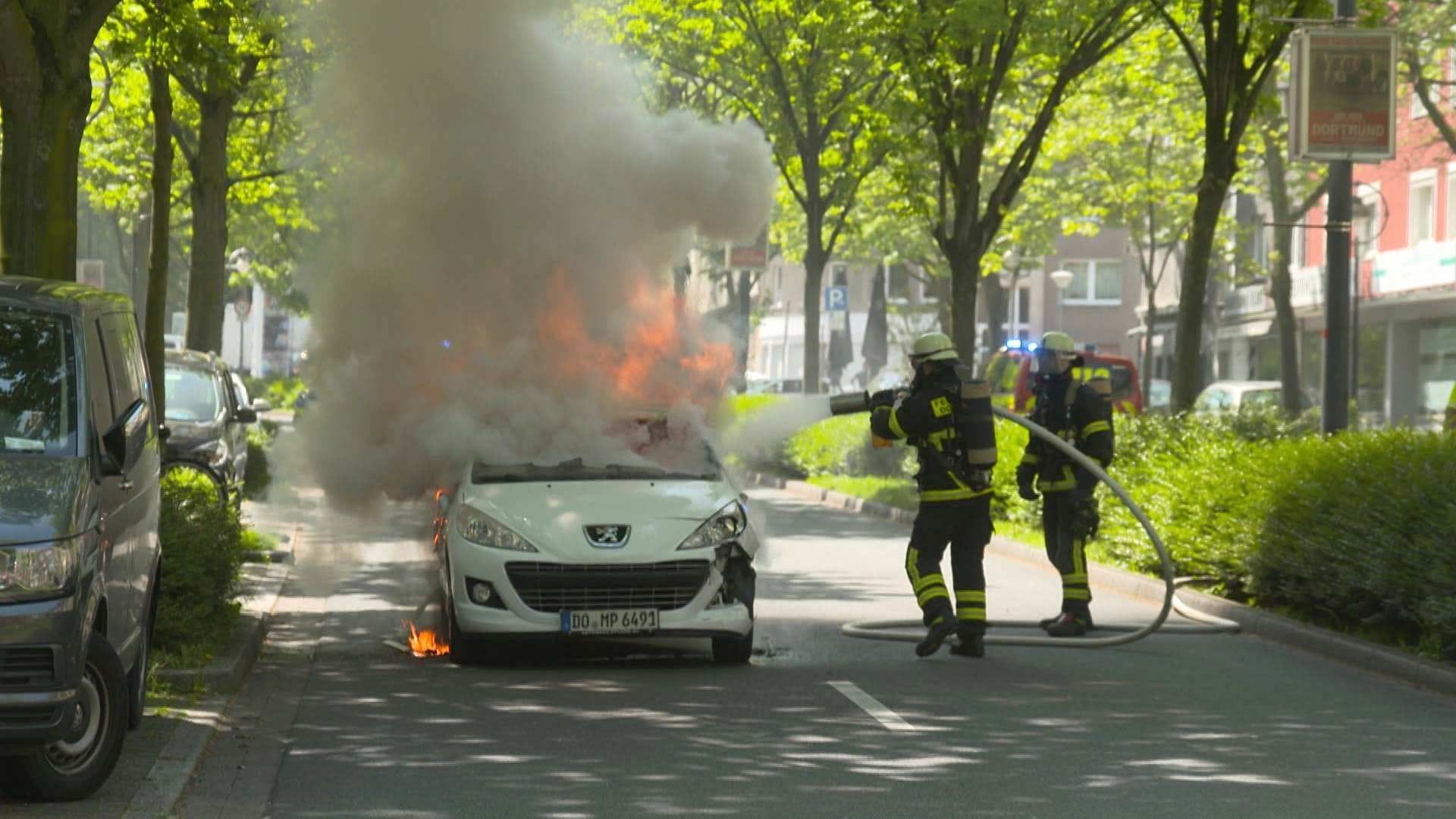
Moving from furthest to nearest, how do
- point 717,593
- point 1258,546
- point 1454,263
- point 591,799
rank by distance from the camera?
point 1454,263 → point 1258,546 → point 717,593 → point 591,799

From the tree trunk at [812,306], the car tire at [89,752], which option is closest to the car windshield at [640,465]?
the car tire at [89,752]

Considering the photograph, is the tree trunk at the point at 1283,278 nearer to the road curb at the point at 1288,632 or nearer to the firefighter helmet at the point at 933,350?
the road curb at the point at 1288,632

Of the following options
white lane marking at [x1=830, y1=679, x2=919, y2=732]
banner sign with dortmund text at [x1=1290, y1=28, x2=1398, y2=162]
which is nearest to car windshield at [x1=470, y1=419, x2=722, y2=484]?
white lane marking at [x1=830, y1=679, x2=919, y2=732]

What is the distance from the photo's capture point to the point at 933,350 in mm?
11977

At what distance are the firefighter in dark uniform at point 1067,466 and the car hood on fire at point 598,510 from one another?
265 cm

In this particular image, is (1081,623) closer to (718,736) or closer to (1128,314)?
(718,736)

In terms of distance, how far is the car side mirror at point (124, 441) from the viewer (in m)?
7.48

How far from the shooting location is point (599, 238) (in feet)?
45.0

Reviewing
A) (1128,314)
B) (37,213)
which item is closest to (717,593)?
(37,213)

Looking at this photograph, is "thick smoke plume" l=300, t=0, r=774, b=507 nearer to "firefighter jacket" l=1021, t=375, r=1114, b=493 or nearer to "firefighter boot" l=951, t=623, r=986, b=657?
"firefighter jacket" l=1021, t=375, r=1114, b=493

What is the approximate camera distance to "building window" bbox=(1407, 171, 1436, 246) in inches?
1898

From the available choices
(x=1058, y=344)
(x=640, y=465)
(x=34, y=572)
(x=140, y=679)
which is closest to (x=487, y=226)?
(x=640, y=465)

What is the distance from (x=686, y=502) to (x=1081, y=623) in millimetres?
3065

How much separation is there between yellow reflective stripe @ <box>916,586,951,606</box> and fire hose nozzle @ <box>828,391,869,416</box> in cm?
109
